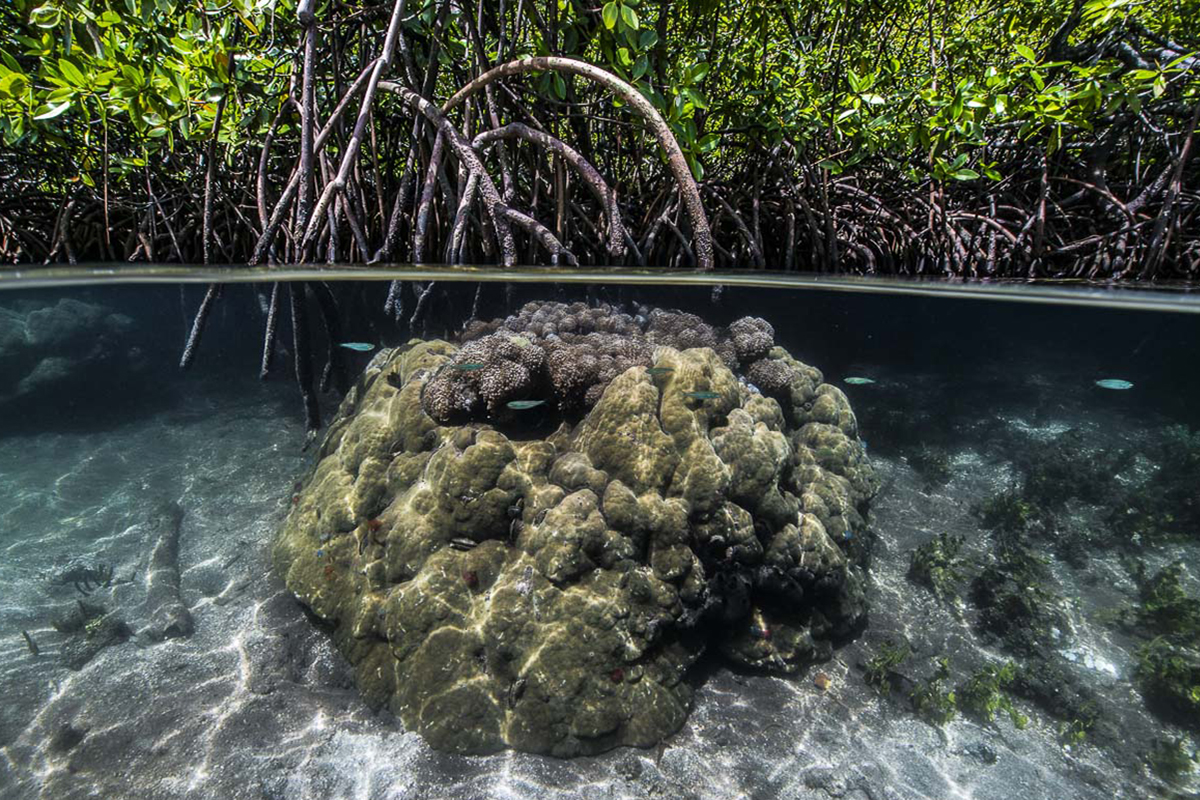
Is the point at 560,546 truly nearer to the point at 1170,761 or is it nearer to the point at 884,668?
the point at 884,668

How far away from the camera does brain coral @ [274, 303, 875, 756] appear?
4.85 m

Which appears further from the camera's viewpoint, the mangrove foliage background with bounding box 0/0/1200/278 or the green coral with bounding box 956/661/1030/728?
the green coral with bounding box 956/661/1030/728

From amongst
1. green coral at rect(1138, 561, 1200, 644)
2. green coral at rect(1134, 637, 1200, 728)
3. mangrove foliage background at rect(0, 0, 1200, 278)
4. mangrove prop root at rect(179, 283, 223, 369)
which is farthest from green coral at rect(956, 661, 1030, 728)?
mangrove prop root at rect(179, 283, 223, 369)

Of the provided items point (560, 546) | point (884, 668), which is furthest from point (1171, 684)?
point (560, 546)

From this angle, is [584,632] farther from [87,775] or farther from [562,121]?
[562,121]

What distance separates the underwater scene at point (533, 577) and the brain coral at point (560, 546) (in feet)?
0.13

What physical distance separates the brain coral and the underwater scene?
1.5 inches

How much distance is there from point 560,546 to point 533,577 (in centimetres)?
43

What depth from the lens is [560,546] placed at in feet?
16.4

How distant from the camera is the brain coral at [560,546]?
4852 mm

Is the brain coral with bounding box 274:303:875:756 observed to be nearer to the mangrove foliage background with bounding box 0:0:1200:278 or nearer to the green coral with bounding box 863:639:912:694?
the green coral with bounding box 863:639:912:694

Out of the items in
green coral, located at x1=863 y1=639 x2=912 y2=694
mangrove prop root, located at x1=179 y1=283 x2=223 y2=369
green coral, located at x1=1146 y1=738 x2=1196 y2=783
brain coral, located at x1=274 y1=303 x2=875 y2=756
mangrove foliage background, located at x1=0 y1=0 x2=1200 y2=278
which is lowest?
green coral, located at x1=1146 y1=738 x2=1196 y2=783

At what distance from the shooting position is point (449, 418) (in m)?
5.66

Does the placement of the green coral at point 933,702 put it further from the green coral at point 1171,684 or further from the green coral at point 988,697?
the green coral at point 1171,684
